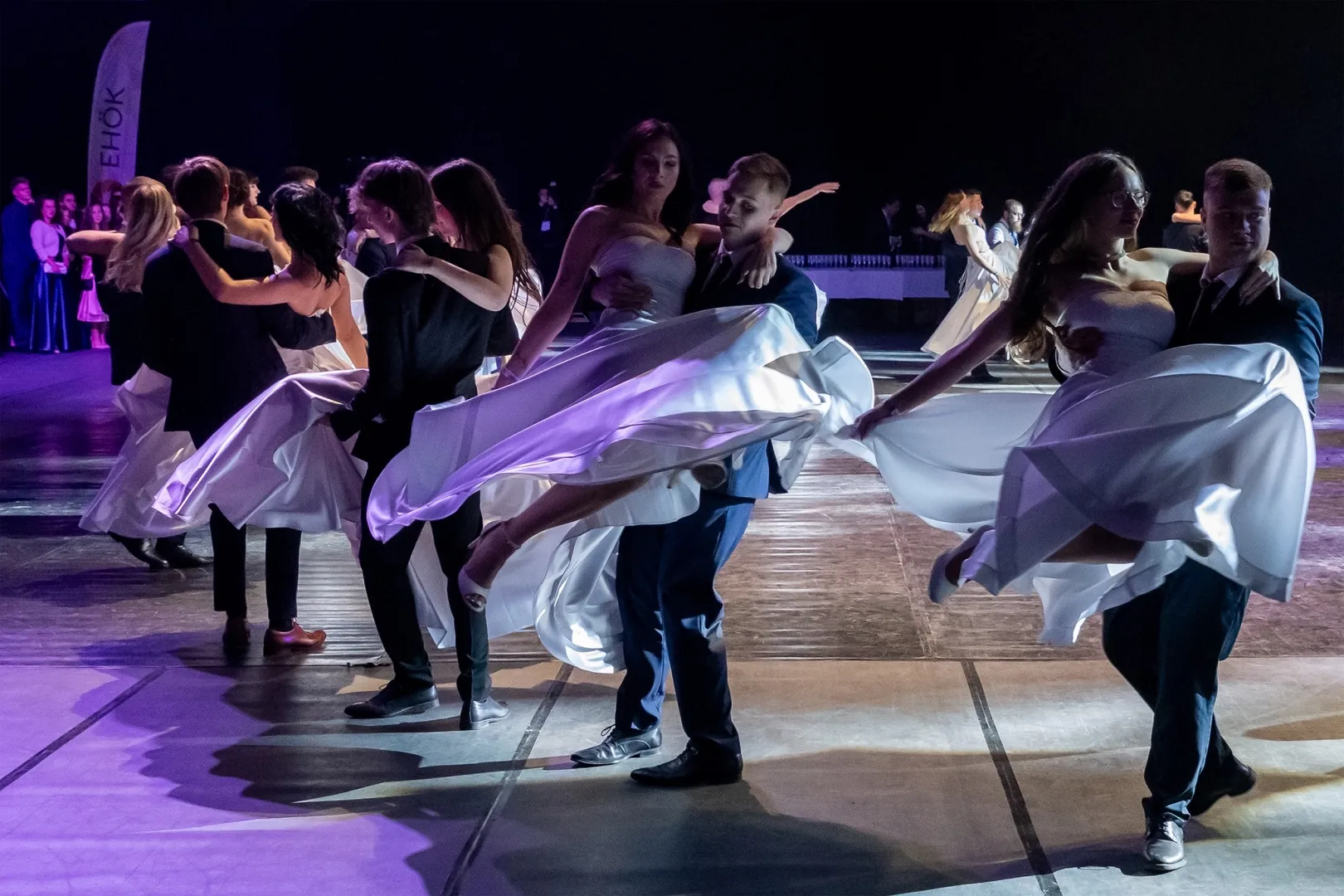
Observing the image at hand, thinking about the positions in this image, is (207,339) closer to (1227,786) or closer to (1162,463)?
(1162,463)

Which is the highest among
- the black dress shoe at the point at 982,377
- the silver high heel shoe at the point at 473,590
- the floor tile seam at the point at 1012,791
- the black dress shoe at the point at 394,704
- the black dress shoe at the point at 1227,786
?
the silver high heel shoe at the point at 473,590

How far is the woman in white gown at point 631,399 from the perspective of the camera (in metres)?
3.51

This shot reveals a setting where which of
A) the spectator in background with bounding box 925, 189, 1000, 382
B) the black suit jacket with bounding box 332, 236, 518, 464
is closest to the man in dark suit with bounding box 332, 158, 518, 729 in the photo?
the black suit jacket with bounding box 332, 236, 518, 464

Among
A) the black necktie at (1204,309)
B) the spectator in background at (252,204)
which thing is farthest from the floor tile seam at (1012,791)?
the spectator in background at (252,204)

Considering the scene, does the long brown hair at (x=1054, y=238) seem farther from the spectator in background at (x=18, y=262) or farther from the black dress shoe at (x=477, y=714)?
the spectator in background at (x=18, y=262)

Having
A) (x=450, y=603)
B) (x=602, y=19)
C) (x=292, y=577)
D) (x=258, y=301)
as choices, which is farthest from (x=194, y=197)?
(x=602, y=19)

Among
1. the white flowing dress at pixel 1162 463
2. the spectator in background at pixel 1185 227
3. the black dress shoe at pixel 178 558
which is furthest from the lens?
the spectator in background at pixel 1185 227

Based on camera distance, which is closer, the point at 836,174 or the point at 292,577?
the point at 292,577

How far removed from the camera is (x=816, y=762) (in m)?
3.90

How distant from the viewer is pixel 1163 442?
122 inches

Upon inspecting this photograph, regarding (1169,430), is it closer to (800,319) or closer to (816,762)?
(800,319)

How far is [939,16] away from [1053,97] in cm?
209

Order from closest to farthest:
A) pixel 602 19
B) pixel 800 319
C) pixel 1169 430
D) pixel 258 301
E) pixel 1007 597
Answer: pixel 1169 430, pixel 800 319, pixel 258 301, pixel 1007 597, pixel 602 19

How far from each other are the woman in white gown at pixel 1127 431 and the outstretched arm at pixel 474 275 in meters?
1.28
